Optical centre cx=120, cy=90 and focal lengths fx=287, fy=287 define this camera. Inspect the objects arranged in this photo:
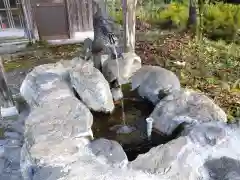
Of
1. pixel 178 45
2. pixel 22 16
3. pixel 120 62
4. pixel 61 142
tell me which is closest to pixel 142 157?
pixel 61 142

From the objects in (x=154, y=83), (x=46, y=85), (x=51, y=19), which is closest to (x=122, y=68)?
(x=154, y=83)

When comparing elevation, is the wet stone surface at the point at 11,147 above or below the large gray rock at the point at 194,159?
below

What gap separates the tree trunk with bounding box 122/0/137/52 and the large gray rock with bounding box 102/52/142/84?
1625mm

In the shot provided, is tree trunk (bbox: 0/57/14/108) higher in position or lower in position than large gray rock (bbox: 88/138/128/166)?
lower

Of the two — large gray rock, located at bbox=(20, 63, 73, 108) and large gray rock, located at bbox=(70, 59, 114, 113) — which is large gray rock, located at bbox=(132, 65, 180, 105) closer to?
large gray rock, located at bbox=(70, 59, 114, 113)

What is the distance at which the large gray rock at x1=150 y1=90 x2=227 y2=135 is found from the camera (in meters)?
2.64

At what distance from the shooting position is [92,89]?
3.06 m

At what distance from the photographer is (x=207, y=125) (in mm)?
2482

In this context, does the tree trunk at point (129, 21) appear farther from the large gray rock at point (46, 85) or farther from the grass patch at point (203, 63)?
the large gray rock at point (46, 85)

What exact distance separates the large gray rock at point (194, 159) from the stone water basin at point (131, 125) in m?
0.49

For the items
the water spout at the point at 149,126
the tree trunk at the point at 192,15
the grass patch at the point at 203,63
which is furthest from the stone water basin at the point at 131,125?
the tree trunk at the point at 192,15

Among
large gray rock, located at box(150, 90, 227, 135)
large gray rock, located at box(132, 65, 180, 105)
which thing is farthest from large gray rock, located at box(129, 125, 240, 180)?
large gray rock, located at box(132, 65, 180, 105)

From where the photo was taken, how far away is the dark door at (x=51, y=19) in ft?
21.7

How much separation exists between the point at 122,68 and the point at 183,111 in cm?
114
